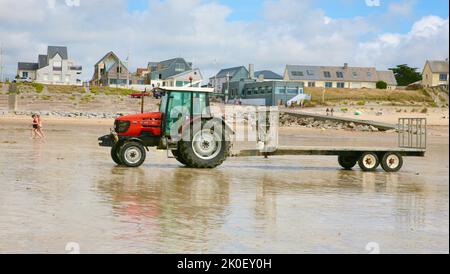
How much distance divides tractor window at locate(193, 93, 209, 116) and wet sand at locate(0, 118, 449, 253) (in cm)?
167

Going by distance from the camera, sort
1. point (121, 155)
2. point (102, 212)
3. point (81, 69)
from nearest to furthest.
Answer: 1. point (102, 212)
2. point (121, 155)
3. point (81, 69)

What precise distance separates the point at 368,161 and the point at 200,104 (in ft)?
17.2

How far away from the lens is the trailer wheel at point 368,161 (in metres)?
18.6

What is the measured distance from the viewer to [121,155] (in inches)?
692

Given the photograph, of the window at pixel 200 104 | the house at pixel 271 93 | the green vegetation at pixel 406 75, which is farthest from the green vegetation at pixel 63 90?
the green vegetation at pixel 406 75

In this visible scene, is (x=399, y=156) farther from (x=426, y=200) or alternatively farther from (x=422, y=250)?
(x=422, y=250)

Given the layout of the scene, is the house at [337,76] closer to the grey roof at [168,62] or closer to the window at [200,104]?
the grey roof at [168,62]

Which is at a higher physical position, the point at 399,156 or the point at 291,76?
the point at 291,76

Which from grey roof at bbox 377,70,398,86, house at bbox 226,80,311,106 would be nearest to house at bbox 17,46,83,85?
house at bbox 226,80,311,106

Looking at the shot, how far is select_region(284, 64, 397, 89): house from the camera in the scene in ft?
366

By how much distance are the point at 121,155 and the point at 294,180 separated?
16.3ft

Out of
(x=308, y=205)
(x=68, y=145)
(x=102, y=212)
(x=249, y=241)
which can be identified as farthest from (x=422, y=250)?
(x=68, y=145)

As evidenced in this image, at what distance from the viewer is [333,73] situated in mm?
113312

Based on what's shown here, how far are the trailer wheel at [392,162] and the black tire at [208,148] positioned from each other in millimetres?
4661
